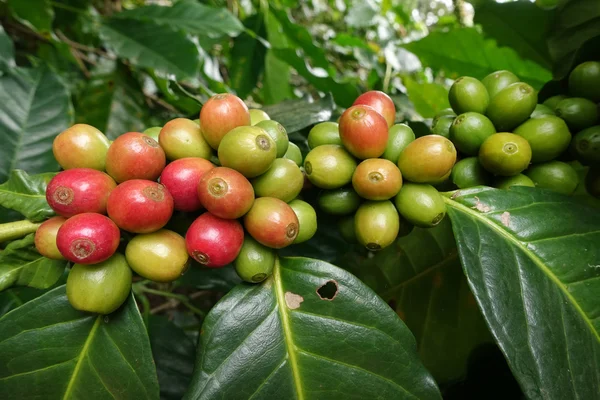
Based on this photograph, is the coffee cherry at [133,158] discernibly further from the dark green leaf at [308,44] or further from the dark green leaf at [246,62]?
the dark green leaf at [246,62]

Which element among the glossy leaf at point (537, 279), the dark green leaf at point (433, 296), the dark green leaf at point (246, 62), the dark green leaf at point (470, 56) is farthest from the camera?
the dark green leaf at point (246, 62)

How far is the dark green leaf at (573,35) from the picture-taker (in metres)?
1.17

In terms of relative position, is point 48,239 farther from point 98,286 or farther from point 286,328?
point 286,328

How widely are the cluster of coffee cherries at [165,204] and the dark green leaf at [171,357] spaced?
2.55 feet

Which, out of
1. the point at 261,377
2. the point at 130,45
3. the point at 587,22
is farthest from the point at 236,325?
the point at 130,45

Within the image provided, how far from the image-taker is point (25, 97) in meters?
1.67

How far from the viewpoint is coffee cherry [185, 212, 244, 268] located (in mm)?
856

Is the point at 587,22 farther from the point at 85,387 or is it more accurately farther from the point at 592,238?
the point at 85,387

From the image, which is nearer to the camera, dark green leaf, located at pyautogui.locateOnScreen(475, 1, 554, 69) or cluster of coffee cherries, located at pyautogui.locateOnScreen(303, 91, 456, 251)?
cluster of coffee cherries, located at pyautogui.locateOnScreen(303, 91, 456, 251)

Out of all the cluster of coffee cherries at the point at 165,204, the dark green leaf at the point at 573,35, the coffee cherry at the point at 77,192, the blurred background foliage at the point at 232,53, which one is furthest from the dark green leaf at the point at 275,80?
the coffee cherry at the point at 77,192

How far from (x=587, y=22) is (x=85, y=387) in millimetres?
1591

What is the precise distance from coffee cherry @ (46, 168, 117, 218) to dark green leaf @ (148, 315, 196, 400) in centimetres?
89

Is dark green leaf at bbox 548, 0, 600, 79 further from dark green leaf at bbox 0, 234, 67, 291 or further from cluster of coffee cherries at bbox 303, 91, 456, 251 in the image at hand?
dark green leaf at bbox 0, 234, 67, 291

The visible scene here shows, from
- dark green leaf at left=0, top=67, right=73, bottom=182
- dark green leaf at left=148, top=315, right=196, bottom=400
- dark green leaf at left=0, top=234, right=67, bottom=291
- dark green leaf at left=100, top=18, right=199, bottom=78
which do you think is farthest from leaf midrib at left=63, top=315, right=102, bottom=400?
dark green leaf at left=100, top=18, right=199, bottom=78
